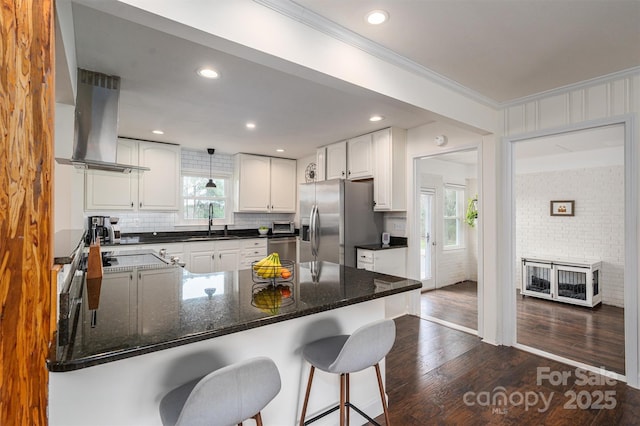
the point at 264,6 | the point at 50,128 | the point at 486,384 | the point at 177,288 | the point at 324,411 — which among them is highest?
the point at 264,6

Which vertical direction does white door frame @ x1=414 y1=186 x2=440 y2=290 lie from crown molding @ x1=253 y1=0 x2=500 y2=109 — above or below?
below

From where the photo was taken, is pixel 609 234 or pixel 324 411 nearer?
pixel 324 411

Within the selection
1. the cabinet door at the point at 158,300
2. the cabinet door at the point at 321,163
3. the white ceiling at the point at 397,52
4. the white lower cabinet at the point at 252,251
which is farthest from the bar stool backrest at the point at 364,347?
the white lower cabinet at the point at 252,251

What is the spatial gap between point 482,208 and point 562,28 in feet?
5.78

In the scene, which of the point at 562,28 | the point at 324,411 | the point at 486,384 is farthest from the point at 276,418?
the point at 562,28

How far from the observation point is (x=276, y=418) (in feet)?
5.23

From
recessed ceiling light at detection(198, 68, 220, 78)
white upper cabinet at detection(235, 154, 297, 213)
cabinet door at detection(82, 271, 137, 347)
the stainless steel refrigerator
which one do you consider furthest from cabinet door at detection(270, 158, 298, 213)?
cabinet door at detection(82, 271, 137, 347)

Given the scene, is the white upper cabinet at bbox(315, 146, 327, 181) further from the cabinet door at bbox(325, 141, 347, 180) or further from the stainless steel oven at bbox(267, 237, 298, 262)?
the stainless steel oven at bbox(267, 237, 298, 262)

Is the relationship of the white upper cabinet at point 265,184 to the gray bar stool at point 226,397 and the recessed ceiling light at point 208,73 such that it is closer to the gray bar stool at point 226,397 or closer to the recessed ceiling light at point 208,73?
the recessed ceiling light at point 208,73

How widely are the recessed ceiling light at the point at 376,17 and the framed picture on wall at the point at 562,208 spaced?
16.2ft

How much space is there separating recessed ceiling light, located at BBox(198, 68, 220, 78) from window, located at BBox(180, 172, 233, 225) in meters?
2.95

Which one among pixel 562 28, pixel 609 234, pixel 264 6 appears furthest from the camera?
pixel 609 234

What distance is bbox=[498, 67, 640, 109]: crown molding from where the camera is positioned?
2.41 meters

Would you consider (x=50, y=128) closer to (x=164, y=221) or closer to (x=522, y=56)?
(x=522, y=56)
